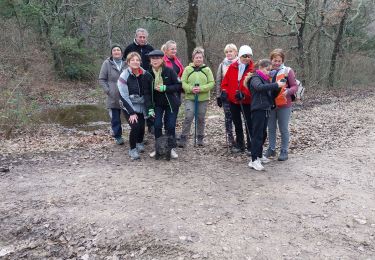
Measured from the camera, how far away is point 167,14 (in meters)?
17.1

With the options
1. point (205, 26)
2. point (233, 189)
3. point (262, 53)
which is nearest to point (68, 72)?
point (205, 26)

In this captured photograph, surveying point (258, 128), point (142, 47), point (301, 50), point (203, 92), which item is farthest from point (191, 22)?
point (258, 128)

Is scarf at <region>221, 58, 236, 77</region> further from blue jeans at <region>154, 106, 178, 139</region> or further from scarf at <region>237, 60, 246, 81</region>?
blue jeans at <region>154, 106, 178, 139</region>

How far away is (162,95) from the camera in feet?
20.9

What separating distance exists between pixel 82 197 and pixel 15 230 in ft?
3.10

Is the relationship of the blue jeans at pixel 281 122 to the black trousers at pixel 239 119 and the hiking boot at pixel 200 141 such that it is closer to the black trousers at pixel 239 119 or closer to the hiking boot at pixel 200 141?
the black trousers at pixel 239 119

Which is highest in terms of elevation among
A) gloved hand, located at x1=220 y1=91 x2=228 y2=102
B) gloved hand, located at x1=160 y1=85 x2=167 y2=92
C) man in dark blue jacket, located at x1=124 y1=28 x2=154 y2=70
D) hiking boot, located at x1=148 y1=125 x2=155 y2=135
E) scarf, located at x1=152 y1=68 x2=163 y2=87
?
man in dark blue jacket, located at x1=124 y1=28 x2=154 y2=70

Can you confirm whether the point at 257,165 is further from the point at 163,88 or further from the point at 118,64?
the point at 118,64

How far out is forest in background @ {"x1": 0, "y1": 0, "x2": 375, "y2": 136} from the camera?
16641 millimetres

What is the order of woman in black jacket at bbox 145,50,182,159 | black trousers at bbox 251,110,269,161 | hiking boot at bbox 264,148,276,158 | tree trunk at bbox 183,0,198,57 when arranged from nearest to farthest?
black trousers at bbox 251,110,269,161
woman in black jacket at bbox 145,50,182,159
hiking boot at bbox 264,148,276,158
tree trunk at bbox 183,0,198,57

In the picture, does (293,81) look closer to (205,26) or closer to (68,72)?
(205,26)

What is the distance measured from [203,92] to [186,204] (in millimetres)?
2467

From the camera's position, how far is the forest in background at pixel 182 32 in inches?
655

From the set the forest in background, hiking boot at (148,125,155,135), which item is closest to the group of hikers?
hiking boot at (148,125,155,135)
